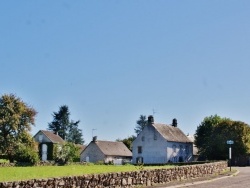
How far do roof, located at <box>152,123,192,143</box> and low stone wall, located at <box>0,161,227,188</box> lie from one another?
52.4m

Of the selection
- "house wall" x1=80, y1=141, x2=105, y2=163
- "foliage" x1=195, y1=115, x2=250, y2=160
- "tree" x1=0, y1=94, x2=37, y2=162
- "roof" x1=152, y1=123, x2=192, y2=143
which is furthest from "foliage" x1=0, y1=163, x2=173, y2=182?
"house wall" x1=80, y1=141, x2=105, y2=163

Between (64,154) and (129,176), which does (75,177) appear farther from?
(64,154)

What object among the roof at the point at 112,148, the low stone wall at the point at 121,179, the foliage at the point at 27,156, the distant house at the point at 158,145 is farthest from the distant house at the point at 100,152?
the low stone wall at the point at 121,179

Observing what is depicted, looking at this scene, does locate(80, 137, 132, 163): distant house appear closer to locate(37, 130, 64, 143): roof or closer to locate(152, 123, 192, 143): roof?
locate(37, 130, 64, 143): roof

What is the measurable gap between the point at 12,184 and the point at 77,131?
120 metres

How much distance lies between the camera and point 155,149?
8431cm

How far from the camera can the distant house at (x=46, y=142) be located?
78.7m

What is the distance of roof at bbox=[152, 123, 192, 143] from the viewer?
84.6m

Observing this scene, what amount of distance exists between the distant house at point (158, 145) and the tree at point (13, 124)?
79.2 ft

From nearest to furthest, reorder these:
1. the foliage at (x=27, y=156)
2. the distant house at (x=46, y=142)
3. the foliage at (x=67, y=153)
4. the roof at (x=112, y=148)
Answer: the foliage at (x=27, y=156), the foliage at (x=67, y=153), the distant house at (x=46, y=142), the roof at (x=112, y=148)

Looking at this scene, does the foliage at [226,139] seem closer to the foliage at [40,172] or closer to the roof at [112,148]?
the roof at [112,148]

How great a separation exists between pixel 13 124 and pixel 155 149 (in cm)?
2873

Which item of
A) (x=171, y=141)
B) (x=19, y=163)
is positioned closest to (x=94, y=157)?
(x=171, y=141)

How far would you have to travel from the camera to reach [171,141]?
277 ft
